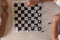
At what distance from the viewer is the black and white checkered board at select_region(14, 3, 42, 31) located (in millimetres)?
1265

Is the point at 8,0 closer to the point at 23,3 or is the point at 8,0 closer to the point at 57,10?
the point at 23,3

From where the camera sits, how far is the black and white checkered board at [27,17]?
1265 mm

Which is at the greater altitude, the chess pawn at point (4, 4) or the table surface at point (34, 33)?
the chess pawn at point (4, 4)

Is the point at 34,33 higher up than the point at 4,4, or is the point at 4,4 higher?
the point at 4,4

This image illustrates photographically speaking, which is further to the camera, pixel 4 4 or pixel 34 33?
pixel 34 33

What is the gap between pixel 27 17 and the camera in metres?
1.28

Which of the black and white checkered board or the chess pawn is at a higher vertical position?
the chess pawn

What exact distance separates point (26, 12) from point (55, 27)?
0.25m

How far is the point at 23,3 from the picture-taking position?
4.11 ft

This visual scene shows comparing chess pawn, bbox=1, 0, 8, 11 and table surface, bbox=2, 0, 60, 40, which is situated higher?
chess pawn, bbox=1, 0, 8, 11

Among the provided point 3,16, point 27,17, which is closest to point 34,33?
point 27,17

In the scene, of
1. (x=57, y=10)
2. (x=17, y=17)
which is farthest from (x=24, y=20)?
(x=57, y=10)

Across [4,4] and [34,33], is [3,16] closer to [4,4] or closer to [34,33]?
[4,4]

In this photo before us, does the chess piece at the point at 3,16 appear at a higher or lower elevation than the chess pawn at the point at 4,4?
lower
